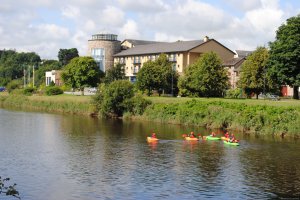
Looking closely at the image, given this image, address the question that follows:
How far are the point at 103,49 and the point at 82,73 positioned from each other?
93.2ft

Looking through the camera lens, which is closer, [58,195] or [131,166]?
[58,195]

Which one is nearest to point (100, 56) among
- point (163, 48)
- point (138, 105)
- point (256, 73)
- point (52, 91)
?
point (163, 48)

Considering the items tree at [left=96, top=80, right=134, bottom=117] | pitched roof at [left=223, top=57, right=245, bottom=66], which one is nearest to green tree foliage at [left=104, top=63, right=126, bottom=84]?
pitched roof at [left=223, top=57, right=245, bottom=66]

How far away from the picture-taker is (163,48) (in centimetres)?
13550

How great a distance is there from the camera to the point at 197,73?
98.6 meters

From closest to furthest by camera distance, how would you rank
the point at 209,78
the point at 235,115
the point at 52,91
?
1. the point at 235,115
2. the point at 209,78
3. the point at 52,91

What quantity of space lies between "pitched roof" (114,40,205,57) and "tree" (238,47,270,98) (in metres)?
34.6

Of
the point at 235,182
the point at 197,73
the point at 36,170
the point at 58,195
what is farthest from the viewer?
the point at 197,73

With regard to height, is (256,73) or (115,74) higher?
(115,74)

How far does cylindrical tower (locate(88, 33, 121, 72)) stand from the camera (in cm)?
14825

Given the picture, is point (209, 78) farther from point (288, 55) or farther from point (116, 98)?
point (116, 98)

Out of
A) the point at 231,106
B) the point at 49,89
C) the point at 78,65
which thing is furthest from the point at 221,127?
the point at 49,89

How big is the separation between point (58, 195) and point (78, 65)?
9167 centimetres

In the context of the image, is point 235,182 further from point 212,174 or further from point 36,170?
point 36,170
